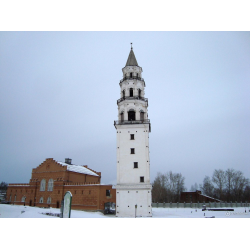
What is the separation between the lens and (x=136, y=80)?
35.1m

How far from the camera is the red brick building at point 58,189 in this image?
34.9m

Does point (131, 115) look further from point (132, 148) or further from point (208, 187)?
point (208, 187)

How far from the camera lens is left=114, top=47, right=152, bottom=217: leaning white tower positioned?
95.1 feet

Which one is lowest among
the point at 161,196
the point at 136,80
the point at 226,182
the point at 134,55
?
the point at 161,196

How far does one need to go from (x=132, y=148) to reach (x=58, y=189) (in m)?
19.0

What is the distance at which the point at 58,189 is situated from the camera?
130ft

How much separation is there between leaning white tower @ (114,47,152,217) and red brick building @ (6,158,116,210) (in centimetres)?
605

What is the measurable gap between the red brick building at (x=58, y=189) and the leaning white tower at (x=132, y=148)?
6.05 metres

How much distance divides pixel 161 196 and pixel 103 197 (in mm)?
42262

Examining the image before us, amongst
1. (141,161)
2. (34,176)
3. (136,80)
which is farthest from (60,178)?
(136,80)

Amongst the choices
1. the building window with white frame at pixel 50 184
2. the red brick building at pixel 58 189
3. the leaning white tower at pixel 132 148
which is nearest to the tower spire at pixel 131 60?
the leaning white tower at pixel 132 148

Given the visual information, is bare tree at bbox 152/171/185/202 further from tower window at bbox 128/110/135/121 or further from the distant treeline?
tower window at bbox 128/110/135/121

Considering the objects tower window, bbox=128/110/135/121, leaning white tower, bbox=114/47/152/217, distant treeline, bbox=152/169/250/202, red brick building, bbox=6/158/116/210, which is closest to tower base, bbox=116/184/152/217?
leaning white tower, bbox=114/47/152/217
